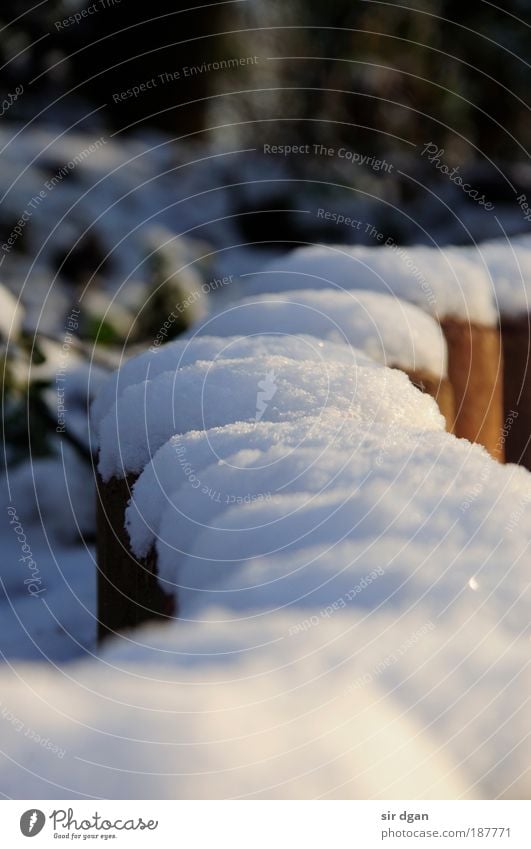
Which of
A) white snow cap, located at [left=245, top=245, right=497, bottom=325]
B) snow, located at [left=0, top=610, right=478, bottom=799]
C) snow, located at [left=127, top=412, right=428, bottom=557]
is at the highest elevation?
white snow cap, located at [left=245, top=245, right=497, bottom=325]

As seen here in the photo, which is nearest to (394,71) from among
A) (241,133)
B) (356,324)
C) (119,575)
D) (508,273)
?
(241,133)

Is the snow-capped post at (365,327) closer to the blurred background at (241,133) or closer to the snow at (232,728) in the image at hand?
the snow at (232,728)

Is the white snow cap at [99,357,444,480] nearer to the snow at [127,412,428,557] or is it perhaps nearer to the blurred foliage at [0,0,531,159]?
the snow at [127,412,428,557]

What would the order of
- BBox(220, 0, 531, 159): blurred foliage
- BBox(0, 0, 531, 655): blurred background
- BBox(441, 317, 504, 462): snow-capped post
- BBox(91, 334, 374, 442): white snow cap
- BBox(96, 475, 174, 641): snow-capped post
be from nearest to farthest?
BBox(96, 475, 174, 641): snow-capped post, BBox(91, 334, 374, 442): white snow cap, BBox(441, 317, 504, 462): snow-capped post, BBox(0, 0, 531, 655): blurred background, BBox(220, 0, 531, 159): blurred foliage

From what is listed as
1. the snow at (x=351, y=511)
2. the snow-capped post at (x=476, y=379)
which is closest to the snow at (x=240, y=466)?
the snow at (x=351, y=511)

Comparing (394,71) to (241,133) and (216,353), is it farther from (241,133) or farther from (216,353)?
(216,353)

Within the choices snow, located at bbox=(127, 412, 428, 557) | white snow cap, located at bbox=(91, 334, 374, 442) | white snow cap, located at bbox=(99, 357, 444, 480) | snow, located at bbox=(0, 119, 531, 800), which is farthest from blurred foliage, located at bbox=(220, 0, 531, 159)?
snow, located at bbox=(127, 412, 428, 557)
